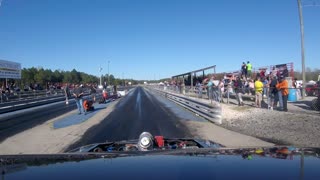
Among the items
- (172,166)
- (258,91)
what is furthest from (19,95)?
(172,166)

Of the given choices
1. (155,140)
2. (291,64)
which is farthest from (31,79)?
(155,140)

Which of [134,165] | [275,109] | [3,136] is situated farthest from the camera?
[275,109]

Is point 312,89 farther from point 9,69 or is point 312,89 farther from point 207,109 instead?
point 9,69

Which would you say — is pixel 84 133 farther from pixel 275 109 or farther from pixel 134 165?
pixel 134 165

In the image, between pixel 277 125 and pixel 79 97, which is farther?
pixel 79 97

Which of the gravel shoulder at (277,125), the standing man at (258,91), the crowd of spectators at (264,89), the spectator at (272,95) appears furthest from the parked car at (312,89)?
the standing man at (258,91)

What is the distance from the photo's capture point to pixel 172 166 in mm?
3102

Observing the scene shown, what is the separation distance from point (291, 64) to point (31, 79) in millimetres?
79599

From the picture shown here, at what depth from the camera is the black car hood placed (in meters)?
2.84

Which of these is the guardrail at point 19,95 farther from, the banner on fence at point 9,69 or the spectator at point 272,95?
the spectator at point 272,95

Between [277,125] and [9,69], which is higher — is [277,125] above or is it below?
below

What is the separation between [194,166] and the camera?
308 centimetres

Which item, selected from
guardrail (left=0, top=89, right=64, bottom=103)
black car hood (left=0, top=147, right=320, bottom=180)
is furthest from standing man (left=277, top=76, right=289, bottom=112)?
guardrail (left=0, top=89, right=64, bottom=103)

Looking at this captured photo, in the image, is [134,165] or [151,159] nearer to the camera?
[134,165]
